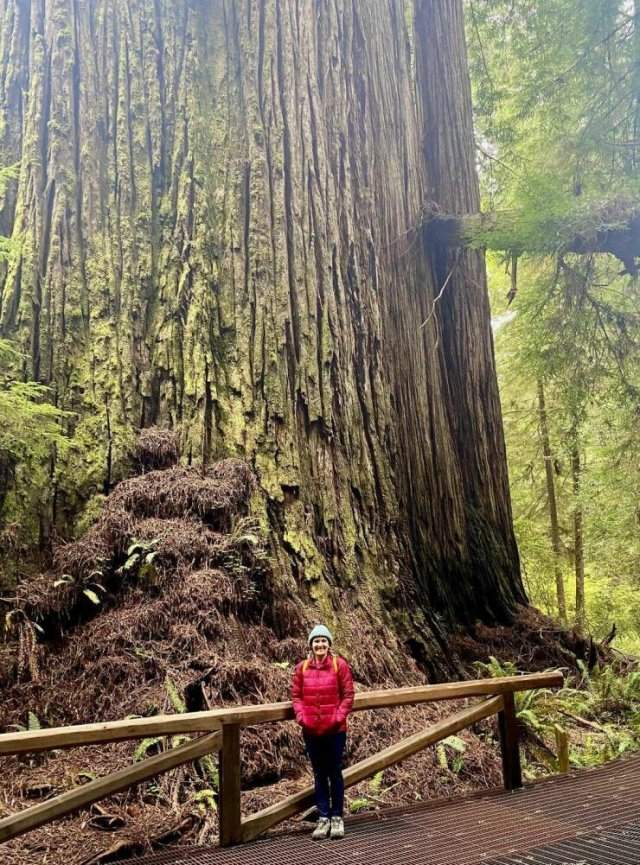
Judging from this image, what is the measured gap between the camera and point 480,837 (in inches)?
135

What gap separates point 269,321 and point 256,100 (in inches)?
80.1

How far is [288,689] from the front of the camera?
4527mm

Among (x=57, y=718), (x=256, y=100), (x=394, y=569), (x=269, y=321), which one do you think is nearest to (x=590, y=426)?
(x=394, y=569)

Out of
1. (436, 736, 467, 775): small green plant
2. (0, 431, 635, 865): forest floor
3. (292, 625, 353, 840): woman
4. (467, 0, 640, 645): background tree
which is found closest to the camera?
(292, 625, 353, 840): woman

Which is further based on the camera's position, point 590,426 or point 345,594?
point 590,426

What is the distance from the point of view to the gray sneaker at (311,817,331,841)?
3461 millimetres

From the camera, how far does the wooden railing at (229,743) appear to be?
2.98 meters

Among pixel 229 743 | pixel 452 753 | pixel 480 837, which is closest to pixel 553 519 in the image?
pixel 452 753

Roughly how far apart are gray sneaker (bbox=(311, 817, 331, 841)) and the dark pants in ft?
0.15

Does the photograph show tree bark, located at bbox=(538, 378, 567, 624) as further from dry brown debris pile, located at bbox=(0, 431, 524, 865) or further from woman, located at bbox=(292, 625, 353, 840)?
woman, located at bbox=(292, 625, 353, 840)

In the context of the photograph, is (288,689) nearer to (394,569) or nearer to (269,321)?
(394,569)

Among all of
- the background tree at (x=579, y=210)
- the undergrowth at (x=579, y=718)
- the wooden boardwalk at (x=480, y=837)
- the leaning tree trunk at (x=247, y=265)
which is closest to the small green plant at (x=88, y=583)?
the leaning tree trunk at (x=247, y=265)

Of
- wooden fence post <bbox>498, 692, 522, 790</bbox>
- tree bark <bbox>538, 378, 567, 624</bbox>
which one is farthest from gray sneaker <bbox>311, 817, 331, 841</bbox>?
tree bark <bbox>538, 378, 567, 624</bbox>

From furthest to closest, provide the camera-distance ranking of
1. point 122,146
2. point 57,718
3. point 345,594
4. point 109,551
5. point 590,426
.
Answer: point 590,426, point 122,146, point 345,594, point 109,551, point 57,718
